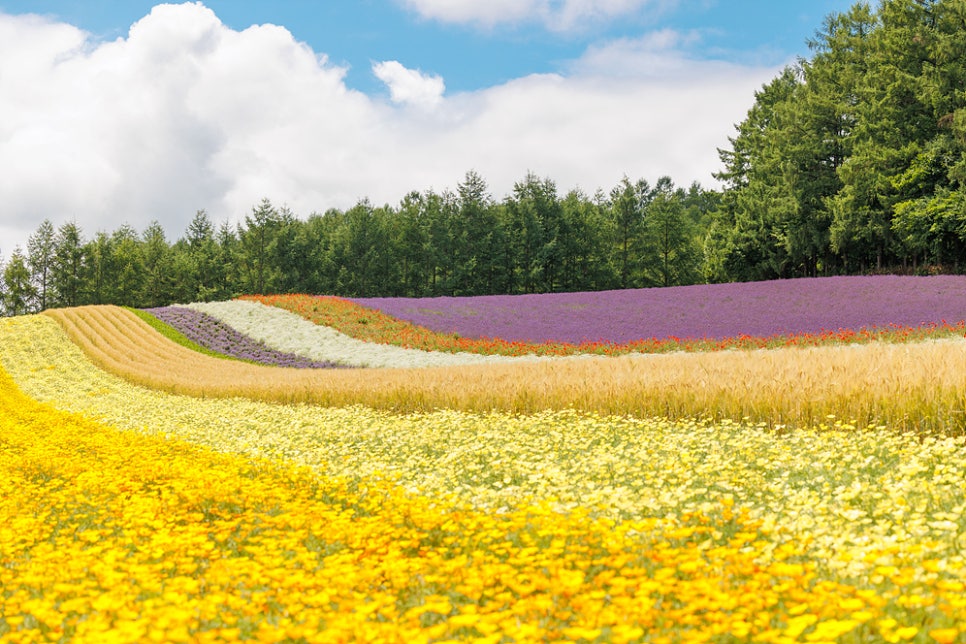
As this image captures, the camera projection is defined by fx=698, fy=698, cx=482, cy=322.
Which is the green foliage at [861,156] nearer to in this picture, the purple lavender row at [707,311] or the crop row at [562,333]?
the purple lavender row at [707,311]

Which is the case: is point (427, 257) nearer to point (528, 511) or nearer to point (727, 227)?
point (727, 227)

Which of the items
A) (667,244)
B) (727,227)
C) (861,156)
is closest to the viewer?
(861,156)

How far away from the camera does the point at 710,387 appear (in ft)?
38.6

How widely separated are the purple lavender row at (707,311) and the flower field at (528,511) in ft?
51.9

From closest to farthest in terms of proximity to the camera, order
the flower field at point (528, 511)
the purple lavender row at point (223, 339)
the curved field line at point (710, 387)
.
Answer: the flower field at point (528, 511)
the curved field line at point (710, 387)
the purple lavender row at point (223, 339)

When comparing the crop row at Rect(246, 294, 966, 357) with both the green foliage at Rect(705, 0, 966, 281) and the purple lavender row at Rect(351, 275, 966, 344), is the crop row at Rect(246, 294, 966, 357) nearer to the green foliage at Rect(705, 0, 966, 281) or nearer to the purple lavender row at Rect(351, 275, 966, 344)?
the purple lavender row at Rect(351, 275, 966, 344)

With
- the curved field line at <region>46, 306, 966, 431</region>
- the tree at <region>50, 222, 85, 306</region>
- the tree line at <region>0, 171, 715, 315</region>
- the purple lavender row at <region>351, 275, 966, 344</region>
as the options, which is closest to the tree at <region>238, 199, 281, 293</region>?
the tree line at <region>0, 171, 715, 315</region>

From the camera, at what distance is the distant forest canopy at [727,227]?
4431 cm

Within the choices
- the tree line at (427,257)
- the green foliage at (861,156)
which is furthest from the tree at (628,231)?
the green foliage at (861,156)

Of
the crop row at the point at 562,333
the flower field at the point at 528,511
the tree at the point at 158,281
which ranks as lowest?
the flower field at the point at 528,511

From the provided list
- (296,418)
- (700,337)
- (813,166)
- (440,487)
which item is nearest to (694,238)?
(813,166)

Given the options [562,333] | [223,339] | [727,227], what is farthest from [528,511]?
[727,227]

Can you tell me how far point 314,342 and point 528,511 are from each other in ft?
99.2

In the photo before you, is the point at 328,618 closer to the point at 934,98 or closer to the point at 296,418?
the point at 296,418
